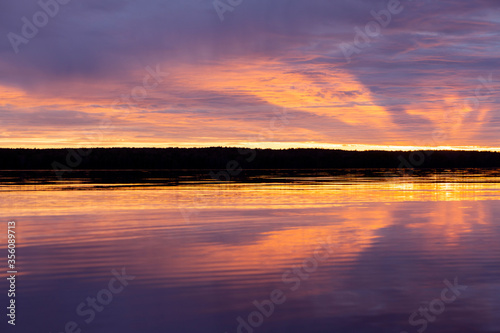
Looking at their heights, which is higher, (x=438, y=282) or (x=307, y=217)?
(x=307, y=217)

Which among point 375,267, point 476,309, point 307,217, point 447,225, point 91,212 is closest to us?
point 476,309

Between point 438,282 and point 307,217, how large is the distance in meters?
9.99

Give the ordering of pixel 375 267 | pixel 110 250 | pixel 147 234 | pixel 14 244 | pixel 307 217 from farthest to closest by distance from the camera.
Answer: pixel 307 217
pixel 147 234
pixel 14 244
pixel 110 250
pixel 375 267

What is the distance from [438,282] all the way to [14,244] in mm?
10196

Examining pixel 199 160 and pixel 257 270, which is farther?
pixel 199 160

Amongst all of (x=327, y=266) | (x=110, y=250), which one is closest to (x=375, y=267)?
(x=327, y=266)

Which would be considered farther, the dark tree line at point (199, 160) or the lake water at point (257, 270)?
the dark tree line at point (199, 160)

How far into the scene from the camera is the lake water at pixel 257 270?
8859 mm

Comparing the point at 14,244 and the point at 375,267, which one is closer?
the point at 375,267

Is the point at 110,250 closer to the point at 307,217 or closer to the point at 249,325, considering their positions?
the point at 249,325

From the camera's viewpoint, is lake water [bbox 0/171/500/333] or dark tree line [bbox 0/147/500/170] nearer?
lake water [bbox 0/171/500/333]

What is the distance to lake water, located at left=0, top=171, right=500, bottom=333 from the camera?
886cm

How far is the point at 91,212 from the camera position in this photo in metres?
22.5

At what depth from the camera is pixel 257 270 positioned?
1196 cm
